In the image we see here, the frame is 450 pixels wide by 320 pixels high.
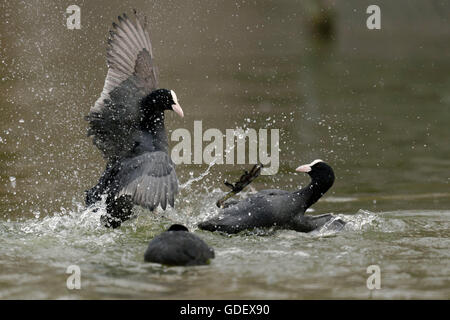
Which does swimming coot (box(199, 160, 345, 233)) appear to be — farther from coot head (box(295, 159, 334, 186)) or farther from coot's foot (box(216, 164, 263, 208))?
coot's foot (box(216, 164, 263, 208))

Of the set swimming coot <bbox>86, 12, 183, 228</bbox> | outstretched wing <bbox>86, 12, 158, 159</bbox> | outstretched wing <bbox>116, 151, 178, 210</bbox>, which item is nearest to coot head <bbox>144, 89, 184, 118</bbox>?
swimming coot <bbox>86, 12, 183, 228</bbox>

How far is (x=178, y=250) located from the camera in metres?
4.93

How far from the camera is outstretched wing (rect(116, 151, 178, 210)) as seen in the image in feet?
18.2

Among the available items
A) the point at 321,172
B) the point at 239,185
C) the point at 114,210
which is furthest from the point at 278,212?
the point at 114,210

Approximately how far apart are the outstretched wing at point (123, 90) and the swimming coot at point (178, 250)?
137cm

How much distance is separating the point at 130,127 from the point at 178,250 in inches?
65.0

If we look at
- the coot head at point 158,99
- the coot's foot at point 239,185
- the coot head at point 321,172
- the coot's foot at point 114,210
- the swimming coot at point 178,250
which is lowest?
the swimming coot at point 178,250

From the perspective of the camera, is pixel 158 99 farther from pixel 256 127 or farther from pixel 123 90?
pixel 256 127

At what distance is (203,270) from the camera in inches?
193

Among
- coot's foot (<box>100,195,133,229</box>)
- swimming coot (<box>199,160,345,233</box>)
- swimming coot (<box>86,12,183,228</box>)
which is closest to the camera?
swimming coot (<box>86,12,183,228</box>)

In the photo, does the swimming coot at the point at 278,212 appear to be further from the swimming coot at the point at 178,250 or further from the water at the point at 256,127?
the swimming coot at the point at 178,250

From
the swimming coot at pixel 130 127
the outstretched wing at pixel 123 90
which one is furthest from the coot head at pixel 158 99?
the outstretched wing at pixel 123 90

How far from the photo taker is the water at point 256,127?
4.87 m

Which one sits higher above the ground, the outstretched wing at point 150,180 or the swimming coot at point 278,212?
the outstretched wing at point 150,180
